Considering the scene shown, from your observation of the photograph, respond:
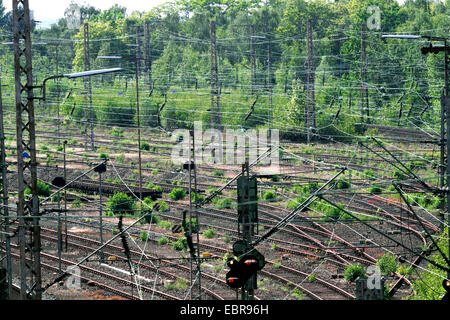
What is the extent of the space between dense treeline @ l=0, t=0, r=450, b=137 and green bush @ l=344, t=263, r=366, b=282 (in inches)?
608

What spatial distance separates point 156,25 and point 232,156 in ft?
128

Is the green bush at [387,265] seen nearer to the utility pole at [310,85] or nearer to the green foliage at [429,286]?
the green foliage at [429,286]

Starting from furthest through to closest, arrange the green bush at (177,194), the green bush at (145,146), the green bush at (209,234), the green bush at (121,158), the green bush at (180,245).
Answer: the green bush at (145,146)
the green bush at (121,158)
the green bush at (177,194)
the green bush at (209,234)
the green bush at (180,245)

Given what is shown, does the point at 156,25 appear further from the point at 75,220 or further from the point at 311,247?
the point at 311,247

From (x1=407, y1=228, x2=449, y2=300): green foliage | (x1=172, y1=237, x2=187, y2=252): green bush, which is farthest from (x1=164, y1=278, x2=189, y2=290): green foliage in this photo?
(x1=407, y1=228, x2=449, y2=300): green foliage

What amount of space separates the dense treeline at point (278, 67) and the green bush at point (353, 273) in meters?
15.4

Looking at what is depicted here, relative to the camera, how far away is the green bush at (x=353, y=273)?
1714 cm

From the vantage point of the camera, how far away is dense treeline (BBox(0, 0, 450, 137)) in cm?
4150

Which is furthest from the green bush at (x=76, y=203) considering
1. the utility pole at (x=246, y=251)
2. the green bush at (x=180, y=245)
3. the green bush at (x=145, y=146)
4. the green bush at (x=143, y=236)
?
the utility pole at (x=246, y=251)

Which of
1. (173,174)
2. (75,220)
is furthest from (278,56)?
(75,220)

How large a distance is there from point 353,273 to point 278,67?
4048 cm

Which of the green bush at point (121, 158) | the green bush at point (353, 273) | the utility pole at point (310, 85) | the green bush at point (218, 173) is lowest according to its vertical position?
the green bush at point (353, 273)

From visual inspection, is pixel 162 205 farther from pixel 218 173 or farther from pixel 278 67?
pixel 278 67
